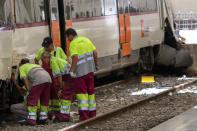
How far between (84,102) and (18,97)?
88.2 inches

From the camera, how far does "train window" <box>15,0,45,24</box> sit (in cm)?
1027

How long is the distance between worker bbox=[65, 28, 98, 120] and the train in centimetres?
112

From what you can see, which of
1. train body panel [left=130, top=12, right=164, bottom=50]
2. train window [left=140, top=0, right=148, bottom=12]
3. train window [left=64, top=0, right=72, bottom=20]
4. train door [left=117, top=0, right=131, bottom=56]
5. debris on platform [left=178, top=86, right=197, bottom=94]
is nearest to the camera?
train window [left=64, top=0, right=72, bottom=20]

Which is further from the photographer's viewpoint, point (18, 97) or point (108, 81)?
point (108, 81)

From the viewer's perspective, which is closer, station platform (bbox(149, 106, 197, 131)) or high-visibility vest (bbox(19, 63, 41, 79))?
station platform (bbox(149, 106, 197, 131))

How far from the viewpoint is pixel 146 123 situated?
9.75 m

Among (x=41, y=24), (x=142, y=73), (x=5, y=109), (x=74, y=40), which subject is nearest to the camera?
(x=74, y=40)

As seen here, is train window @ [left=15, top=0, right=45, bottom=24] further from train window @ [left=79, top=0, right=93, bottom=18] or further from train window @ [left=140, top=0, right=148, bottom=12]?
train window @ [left=140, top=0, right=148, bottom=12]

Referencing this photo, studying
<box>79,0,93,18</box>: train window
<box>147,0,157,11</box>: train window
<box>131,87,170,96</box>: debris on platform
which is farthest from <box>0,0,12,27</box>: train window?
<box>147,0,157,11</box>: train window

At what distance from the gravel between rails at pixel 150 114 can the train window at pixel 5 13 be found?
243 centimetres

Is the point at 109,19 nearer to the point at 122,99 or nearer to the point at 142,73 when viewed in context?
the point at 122,99

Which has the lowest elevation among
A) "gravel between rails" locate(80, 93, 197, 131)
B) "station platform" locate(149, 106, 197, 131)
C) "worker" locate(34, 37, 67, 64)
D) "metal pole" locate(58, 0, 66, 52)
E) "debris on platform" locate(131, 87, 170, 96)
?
"debris on platform" locate(131, 87, 170, 96)

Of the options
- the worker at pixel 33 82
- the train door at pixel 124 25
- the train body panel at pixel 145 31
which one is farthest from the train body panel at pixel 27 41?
the train body panel at pixel 145 31

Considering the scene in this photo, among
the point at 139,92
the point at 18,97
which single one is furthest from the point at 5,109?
the point at 139,92
